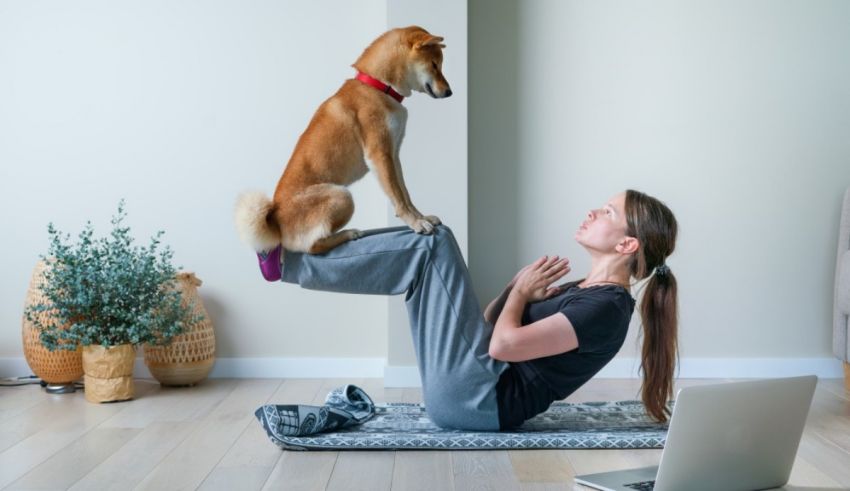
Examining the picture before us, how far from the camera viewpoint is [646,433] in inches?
94.5

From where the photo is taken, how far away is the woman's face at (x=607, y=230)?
2285 mm

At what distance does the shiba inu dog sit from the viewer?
2152 millimetres

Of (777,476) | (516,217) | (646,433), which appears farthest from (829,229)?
(777,476)

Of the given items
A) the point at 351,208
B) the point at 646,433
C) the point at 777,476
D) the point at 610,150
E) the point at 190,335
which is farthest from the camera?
the point at 610,150

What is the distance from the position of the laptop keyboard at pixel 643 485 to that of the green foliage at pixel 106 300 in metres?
1.83

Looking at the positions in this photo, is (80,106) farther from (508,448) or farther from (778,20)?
(778,20)

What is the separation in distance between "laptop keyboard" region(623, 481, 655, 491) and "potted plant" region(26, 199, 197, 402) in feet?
6.00

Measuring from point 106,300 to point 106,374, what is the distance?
0.25 metres

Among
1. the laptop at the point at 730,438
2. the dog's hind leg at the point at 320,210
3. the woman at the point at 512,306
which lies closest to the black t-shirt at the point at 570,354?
the woman at the point at 512,306

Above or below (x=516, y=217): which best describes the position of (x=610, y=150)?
above

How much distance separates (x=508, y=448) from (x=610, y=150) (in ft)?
5.46

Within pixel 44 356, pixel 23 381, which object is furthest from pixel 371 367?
pixel 23 381

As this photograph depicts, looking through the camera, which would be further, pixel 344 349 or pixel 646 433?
pixel 344 349

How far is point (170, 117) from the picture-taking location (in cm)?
358
